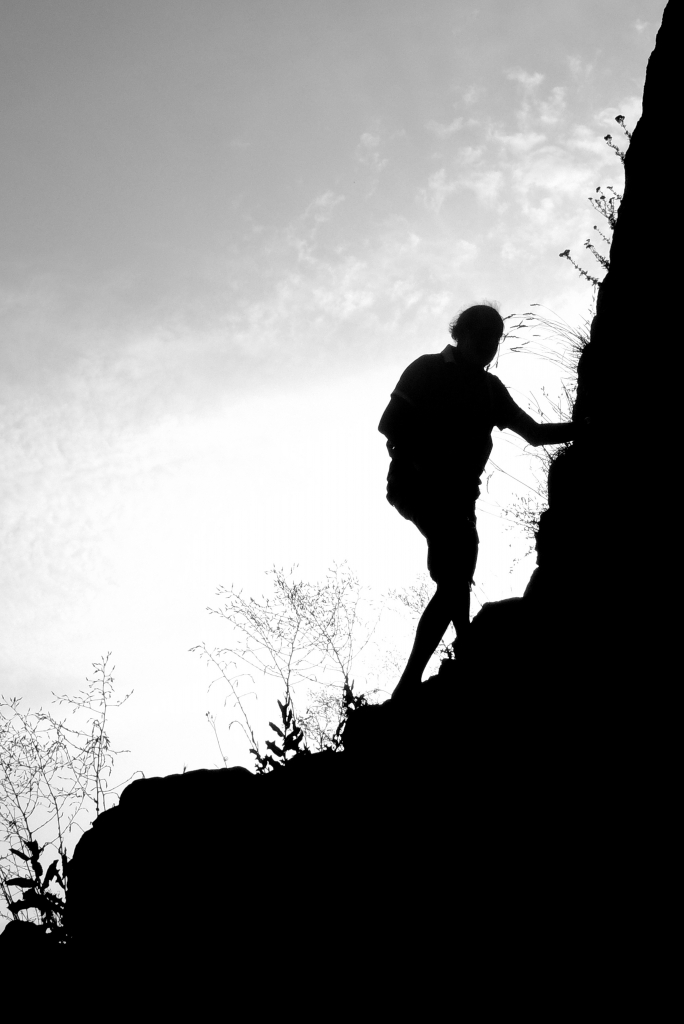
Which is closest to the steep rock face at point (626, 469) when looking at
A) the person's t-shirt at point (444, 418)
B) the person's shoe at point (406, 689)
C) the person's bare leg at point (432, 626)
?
the person's bare leg at point (432, 626)

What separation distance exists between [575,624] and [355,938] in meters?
1.23

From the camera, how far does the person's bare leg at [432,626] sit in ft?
9.46

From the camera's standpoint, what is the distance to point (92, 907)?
2.59 m

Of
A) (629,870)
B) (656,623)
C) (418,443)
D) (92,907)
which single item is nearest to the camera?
(629,870)

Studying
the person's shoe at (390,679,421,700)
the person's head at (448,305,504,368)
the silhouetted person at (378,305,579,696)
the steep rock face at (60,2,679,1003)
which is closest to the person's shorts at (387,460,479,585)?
the silhouetted person at (378,305,579,696)

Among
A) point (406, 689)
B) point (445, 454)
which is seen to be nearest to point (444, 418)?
point (445, 454)

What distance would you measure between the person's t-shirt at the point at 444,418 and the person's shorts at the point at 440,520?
0.08 meters

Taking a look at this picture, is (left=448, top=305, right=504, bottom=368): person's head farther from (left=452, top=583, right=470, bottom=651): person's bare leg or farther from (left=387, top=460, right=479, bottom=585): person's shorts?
(left=452, top=583, right=470, bottom=651): person's bare leg

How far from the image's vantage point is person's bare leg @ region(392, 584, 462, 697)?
113 inches

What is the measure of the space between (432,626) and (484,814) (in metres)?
0.99

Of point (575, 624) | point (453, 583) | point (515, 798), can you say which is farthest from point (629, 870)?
point (453, 583)

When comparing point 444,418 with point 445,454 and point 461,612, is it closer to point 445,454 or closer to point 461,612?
point 445,454

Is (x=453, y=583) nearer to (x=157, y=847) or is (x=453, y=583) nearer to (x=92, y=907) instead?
(x=157, y=847)

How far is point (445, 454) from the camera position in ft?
9.30
